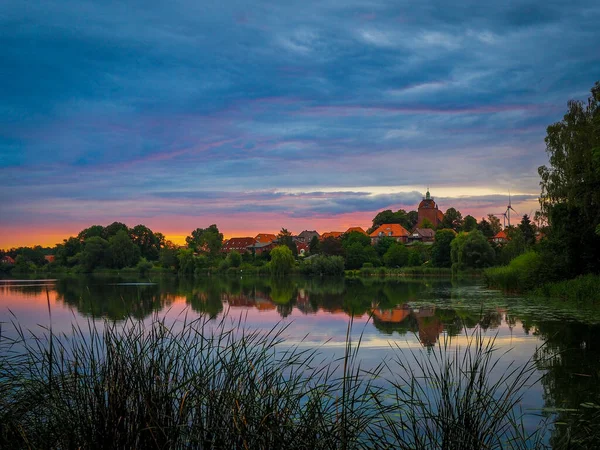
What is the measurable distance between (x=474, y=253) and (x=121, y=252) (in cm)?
5114

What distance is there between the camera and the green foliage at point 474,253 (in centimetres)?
6034

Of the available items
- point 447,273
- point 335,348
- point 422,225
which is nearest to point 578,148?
point 335,348

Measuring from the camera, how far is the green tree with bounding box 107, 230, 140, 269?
277 ft

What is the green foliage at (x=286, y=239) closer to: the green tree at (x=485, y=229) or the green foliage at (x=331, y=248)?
the green foliage at (x=331, y=248)

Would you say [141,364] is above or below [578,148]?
below

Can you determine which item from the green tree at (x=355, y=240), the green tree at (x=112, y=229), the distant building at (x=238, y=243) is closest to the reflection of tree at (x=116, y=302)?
the green tree at (x=355, y=240)

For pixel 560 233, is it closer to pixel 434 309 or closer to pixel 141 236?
pixel 434 309

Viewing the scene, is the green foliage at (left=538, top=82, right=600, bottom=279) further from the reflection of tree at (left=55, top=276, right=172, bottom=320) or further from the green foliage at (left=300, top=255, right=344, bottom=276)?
the green foliage at (left=300, top=255, right=344, bottom=276)

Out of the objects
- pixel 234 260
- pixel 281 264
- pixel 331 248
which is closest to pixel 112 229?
pixel 234 260

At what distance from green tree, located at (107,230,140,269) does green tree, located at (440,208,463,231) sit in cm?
5903

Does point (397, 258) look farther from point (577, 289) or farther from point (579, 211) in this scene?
point (577, 289)

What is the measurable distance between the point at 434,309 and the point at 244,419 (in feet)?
61.9

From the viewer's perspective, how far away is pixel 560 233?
961 inches

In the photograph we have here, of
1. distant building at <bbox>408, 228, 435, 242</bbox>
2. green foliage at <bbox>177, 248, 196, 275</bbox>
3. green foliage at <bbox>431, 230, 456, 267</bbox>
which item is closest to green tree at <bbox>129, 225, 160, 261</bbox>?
Result: green foliage at <bbox>177, 248, 196, 275</bbox>
